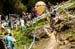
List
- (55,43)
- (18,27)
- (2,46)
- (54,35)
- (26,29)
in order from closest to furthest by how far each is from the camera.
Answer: (2,46)
(55,43)
(54,35)
(26,29)
(18,27)

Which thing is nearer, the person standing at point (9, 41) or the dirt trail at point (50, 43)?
the person standing at point (9, 41)

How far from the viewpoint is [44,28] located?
17.9 meters

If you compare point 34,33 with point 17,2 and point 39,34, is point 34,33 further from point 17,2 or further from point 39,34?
point 17,2

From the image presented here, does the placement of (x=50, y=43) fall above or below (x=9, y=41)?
below

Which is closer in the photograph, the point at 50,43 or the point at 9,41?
the point at 9,41

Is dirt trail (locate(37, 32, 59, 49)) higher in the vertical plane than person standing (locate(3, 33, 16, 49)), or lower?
lower

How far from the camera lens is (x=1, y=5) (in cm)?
3553

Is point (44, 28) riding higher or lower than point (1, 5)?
higher

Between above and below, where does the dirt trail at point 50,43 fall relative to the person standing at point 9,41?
below

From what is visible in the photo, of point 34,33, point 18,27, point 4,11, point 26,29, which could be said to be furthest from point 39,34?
point 4,11

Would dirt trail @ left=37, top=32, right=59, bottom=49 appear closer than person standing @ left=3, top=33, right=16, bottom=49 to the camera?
No

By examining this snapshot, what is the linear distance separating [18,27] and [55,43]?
4.33 meters

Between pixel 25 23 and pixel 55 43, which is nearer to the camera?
pixel 55 43

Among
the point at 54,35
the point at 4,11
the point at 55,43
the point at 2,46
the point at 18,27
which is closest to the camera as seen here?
the point at 2,46
